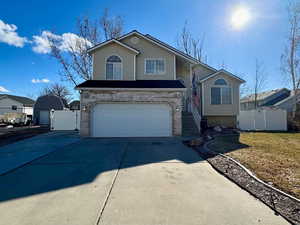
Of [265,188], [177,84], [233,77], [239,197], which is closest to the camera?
[239,197]

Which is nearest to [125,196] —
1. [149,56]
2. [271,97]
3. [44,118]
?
[149,56]

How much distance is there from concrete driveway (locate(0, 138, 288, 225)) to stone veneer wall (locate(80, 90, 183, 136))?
17.5 feet

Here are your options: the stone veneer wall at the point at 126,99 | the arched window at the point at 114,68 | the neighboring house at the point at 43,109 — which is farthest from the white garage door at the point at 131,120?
the neighboring house at the point at 43,109

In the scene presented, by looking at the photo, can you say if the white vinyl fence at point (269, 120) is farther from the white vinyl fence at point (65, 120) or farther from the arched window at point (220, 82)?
the white vinyl fence at point (65, 120)

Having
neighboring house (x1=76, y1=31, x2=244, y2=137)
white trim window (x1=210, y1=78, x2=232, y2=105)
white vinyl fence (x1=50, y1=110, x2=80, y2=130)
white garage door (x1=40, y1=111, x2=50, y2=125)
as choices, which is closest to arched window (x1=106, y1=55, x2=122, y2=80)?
neighboring house (x1=76, y1=31, x2=244, y2=137)

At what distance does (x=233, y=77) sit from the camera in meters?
13.8

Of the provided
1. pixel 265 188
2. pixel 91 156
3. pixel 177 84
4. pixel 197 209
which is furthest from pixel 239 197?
pixel 177 84

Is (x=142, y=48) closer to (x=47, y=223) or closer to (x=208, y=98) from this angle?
(x=208, y=98)

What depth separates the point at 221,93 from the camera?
14.1 metres

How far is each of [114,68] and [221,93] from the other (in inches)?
395

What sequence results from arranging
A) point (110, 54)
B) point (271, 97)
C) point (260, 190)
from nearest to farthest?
point (260, 190)
point (110, 54)
point (271, 97)

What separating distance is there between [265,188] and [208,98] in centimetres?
1150

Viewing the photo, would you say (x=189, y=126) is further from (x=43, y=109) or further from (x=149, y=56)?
(x=43, y=109)

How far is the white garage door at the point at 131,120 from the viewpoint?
1030cm
